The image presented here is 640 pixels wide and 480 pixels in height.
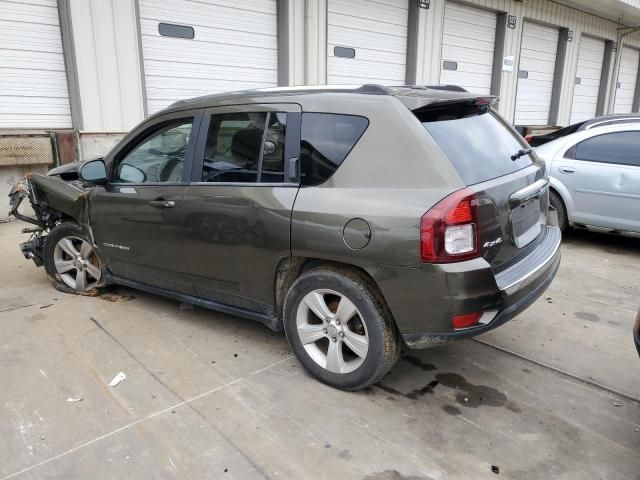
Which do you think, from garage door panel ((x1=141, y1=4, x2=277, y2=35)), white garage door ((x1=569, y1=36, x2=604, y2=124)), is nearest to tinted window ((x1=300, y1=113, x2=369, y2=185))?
garage door panel ((x1=141, y1=4, x2=277, y2=35))

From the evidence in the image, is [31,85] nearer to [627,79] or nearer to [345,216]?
[345,216]

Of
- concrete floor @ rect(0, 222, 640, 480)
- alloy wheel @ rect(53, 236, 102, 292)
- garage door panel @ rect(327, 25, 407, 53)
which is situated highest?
garage door panel @ rect(327, 25, 407, 53)

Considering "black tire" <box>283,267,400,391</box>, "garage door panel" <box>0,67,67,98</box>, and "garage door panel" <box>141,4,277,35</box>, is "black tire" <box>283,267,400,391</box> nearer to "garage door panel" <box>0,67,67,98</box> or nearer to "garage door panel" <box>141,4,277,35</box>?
"garage door panel" <box>0,67,67,98</box>

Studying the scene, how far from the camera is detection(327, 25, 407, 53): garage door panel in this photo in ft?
35.7

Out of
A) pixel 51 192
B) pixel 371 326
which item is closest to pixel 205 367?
pixel 371 326

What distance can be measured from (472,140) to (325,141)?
87 centimetres

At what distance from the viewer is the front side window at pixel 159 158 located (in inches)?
145

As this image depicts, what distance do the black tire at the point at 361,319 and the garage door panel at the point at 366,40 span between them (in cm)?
892

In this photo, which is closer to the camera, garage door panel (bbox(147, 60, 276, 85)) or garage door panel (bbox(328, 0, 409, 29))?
garage door panel (bbox(147, 60, 276, 85))

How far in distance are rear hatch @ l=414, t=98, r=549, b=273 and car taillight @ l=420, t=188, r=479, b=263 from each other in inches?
2.8

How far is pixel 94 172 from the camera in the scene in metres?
4.04

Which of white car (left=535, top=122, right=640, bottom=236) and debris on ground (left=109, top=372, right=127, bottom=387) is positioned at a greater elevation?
white car (left=535, top=122, right=640, bottom=236)

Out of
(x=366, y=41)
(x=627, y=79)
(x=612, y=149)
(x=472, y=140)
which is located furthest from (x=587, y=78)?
(x=472, y=140)

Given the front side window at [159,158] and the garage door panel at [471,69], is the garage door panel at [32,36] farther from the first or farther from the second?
the garage door panel at [471,69]
